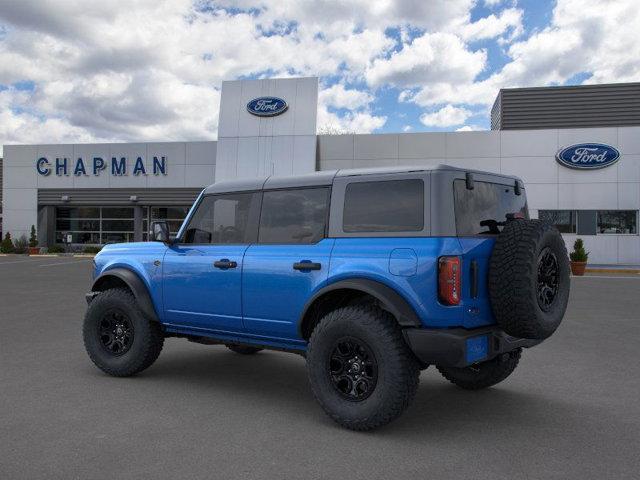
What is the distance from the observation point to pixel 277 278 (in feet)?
15.9

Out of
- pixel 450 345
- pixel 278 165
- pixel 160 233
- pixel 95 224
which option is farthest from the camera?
pixel 95 224

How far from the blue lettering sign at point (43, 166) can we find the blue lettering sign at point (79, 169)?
176 cm

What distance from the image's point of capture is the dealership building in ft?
84.3

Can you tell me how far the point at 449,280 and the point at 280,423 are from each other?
1746 millimetres

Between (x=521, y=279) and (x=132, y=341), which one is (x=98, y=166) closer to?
(x=132, y=341)

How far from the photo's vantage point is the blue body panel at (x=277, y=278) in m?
Answer: 4.14

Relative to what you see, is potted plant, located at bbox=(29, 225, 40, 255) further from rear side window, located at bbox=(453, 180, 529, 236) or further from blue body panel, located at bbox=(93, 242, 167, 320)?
rear side window, located at bbox=(453, 180, 529, 236)

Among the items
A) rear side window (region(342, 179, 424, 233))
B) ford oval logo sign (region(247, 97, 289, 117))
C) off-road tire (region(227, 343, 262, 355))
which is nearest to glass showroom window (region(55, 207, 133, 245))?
ford oval logo sign (region(247, 97, 289, 117))

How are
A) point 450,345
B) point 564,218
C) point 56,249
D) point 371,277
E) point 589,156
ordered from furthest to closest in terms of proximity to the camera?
point 56,249 → point 564,218 → point 589,156 → point 371,277 → point 450,345

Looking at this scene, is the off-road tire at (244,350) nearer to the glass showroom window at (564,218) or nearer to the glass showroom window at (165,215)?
the glass showroom window at (564,218)

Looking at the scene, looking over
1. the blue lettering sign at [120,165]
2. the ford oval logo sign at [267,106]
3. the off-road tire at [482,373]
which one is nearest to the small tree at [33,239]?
the blue lettering sign at [120,165]

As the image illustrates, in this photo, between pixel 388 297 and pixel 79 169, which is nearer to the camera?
pixel 388 297

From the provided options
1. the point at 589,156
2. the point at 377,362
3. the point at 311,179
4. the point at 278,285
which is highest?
the point at 589,156

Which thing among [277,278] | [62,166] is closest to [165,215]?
[62,166]
